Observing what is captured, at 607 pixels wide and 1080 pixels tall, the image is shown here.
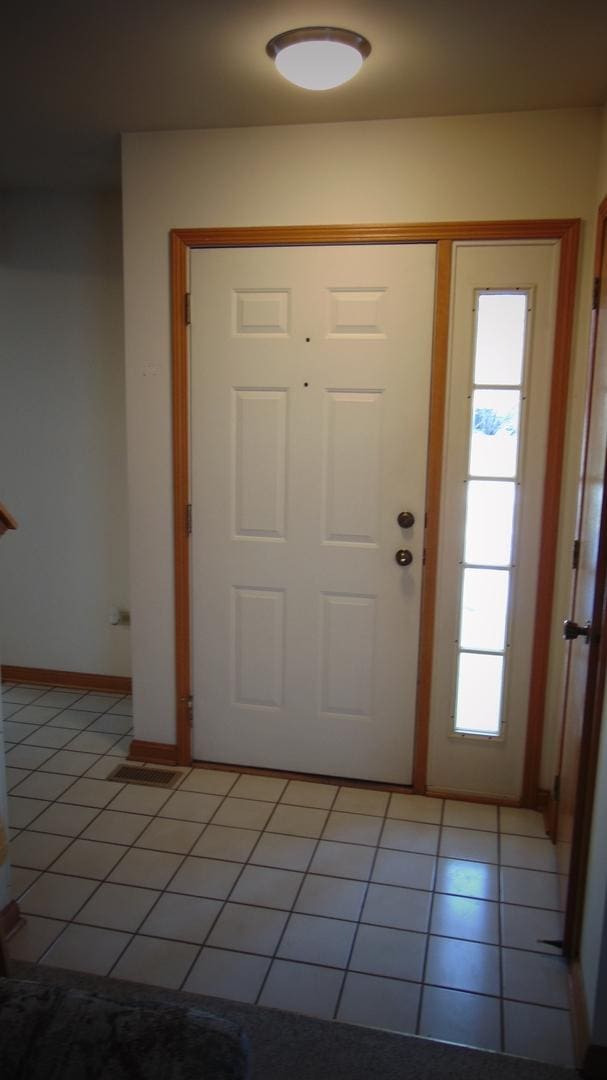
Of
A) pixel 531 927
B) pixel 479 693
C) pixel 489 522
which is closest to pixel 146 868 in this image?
pixel 531 927

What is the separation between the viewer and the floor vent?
2971 millimetres

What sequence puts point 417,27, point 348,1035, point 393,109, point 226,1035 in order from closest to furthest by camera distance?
point 226,1035, point 348,1035, point 417,27, point 393,109

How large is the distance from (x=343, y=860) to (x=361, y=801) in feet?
1.24

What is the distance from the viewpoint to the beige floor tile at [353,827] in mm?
2611

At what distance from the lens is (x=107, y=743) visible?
10.8 ft

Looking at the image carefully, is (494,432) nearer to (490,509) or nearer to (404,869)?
(490,509)

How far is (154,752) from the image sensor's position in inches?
123

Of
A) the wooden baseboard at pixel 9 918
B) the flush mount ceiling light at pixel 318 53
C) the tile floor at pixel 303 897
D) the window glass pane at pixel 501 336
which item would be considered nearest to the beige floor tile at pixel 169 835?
the tile floor at pixel 303 897

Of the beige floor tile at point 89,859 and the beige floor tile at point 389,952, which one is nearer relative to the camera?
the beige floor tile at point 389,952

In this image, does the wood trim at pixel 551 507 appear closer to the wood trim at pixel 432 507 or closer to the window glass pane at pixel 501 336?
the window glass pane at pixel 501 336

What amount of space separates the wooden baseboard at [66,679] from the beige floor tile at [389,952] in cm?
202

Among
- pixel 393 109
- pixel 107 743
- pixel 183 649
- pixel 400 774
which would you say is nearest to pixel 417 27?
pixel 393 109

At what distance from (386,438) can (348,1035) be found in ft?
5.79

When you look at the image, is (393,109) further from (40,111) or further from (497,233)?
(40,111)
